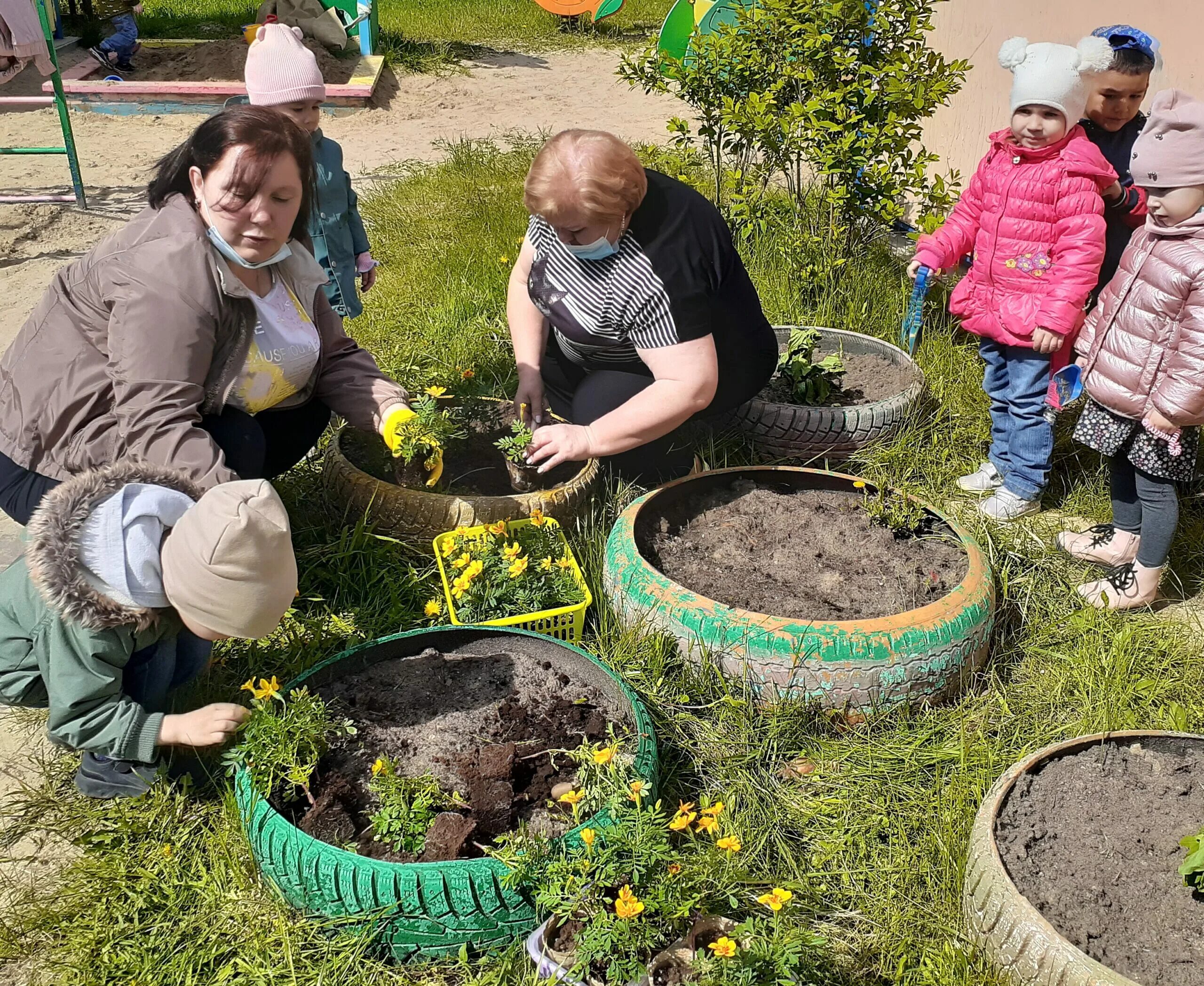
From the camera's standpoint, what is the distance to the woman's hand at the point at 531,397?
3584 millimetres

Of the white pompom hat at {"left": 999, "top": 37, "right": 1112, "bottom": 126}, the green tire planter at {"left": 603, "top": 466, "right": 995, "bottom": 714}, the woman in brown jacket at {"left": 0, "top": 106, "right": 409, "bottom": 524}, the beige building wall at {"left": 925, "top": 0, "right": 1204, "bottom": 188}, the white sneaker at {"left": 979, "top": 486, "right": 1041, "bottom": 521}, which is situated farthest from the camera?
the beige building wall at {"left": 925, "top": 0, "right": 1204, "bottom": 188}

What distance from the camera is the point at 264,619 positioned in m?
2.24

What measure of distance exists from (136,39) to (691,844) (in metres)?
11.6

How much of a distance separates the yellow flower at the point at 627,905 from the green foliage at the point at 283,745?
796 millimetres

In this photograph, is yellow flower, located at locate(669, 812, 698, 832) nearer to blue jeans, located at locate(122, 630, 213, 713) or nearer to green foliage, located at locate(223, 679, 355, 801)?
green foliage, located at locate(223, 679, 355, 801)

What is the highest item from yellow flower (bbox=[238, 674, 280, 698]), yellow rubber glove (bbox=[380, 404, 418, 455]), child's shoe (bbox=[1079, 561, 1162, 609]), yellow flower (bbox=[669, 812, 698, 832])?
yellow rubber glove (bbox=[380, 404, 418, 455])

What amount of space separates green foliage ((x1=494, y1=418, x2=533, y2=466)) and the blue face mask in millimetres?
559

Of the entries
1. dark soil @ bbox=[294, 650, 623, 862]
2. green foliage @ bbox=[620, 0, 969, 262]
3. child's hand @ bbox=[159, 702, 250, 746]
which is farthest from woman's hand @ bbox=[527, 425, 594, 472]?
green foliage @ bbox=[620, 0, 969, 262]

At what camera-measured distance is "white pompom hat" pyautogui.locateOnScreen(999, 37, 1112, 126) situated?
11.1 ft

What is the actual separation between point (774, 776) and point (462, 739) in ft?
2.57

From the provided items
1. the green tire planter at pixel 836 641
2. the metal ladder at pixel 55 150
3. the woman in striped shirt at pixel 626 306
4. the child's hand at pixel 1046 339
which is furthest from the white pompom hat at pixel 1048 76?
the metal ladder at pixel 55 150

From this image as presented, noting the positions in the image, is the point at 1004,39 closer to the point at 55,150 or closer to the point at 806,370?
the point at 806,370

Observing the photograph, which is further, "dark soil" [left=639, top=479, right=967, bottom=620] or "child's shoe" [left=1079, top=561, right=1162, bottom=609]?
"child's shoe" [left=1079, top=561, right=1162, bottom=609]

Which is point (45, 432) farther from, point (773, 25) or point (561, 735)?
point (773, 25)
